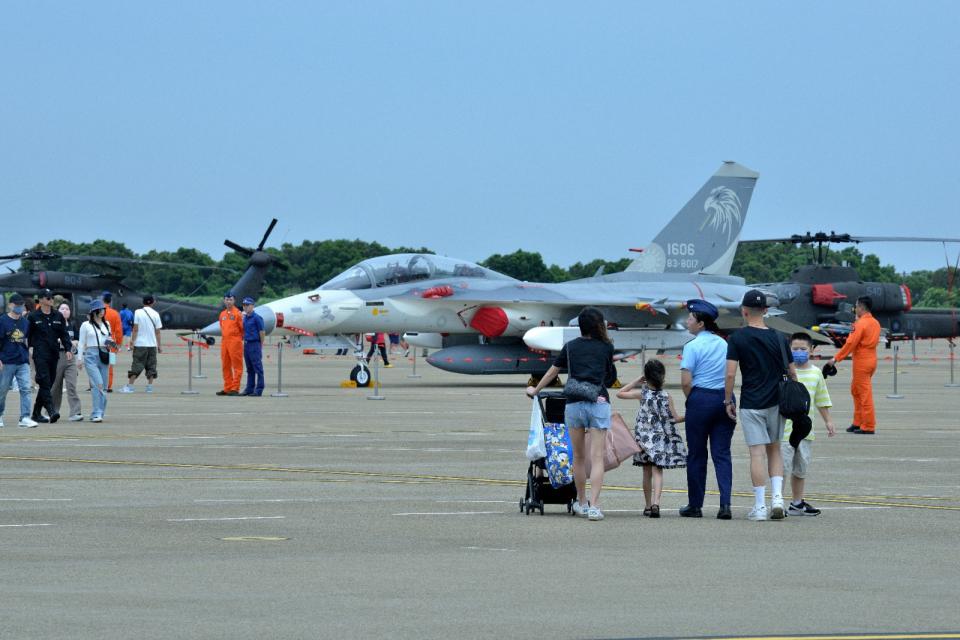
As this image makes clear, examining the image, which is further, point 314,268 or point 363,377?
point 314,268

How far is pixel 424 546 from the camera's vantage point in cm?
988

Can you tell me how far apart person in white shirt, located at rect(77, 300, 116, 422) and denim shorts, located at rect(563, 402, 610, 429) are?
11.2 metres

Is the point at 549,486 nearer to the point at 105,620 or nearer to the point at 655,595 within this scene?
the point at 655,595

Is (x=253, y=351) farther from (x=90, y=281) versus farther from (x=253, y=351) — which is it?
(x=90, y=281)

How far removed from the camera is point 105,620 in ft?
23.3

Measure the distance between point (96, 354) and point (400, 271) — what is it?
13.1 meters

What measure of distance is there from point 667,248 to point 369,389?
Answer: 10625 millimetres

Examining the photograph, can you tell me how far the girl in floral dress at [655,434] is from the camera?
11.8 metres

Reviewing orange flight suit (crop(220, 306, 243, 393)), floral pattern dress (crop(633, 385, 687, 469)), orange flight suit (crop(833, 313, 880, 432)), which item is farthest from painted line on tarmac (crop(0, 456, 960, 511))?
orange flight suit (crop(220, 306, 243, 393))

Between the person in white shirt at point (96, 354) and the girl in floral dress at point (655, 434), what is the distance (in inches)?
448

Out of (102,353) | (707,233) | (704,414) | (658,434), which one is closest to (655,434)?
(658,434)

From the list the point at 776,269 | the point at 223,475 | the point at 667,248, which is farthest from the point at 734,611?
the point at 776,269

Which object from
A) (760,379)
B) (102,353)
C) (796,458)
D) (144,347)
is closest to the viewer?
(760,379)

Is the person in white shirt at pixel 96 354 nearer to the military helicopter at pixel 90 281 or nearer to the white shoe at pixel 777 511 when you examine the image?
the white shoe at pixel 777 511
